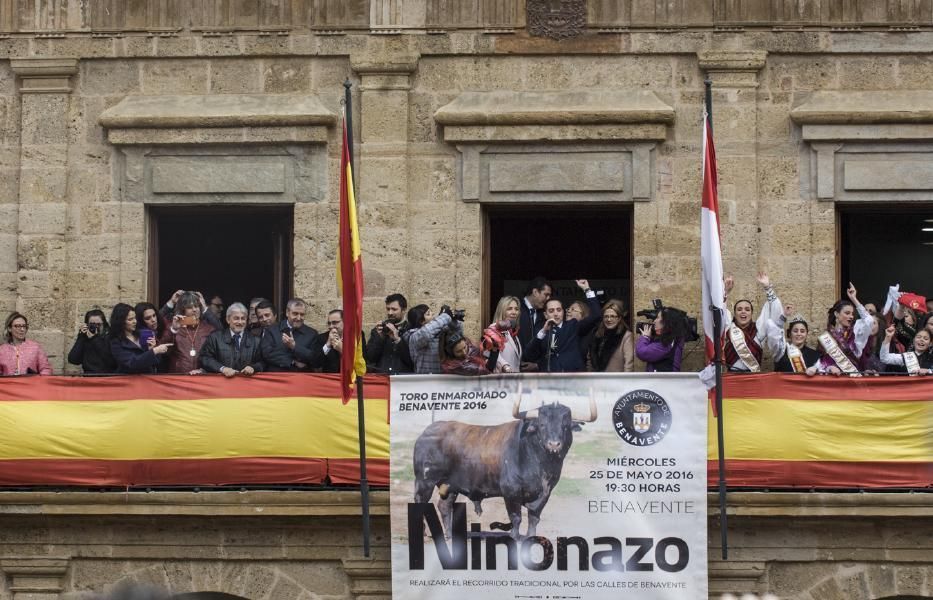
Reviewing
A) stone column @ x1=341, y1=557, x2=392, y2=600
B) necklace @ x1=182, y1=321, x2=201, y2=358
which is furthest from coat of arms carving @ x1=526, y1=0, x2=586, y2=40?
stone column @ x1=341, y1=557, x2=392, y2=600

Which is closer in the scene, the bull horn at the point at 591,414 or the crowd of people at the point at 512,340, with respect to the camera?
the bull horn at the point at 591,414

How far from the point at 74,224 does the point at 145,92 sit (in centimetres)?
139

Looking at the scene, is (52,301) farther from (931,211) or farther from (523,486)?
(931,211)

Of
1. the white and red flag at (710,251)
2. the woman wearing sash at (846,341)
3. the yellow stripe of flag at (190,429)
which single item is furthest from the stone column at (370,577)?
the woman wearing sash at (846,341)

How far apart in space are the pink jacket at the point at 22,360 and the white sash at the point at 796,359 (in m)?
6.47

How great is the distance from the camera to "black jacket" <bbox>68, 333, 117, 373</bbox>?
1549 centimetres

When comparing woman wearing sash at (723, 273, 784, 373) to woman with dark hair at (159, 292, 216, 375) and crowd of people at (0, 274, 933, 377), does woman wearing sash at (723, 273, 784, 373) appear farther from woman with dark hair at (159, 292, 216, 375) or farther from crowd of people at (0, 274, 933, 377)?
woman with dark hair at (159, 292, 216, 375)

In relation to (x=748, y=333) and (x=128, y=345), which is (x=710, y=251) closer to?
(x=748, y=333)

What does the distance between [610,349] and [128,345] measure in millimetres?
4101

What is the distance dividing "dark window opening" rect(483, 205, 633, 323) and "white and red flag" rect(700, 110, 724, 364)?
2431 mm

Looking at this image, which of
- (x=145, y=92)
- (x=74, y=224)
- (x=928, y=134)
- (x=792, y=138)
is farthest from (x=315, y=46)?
(x=928, y=134)

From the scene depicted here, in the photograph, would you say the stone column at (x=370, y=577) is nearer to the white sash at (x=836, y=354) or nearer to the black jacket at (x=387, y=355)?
the black jacket at (x=387, y=355)

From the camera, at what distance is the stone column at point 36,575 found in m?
15.3

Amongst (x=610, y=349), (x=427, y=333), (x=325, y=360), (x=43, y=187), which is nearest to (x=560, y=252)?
(x=610, y=349)
